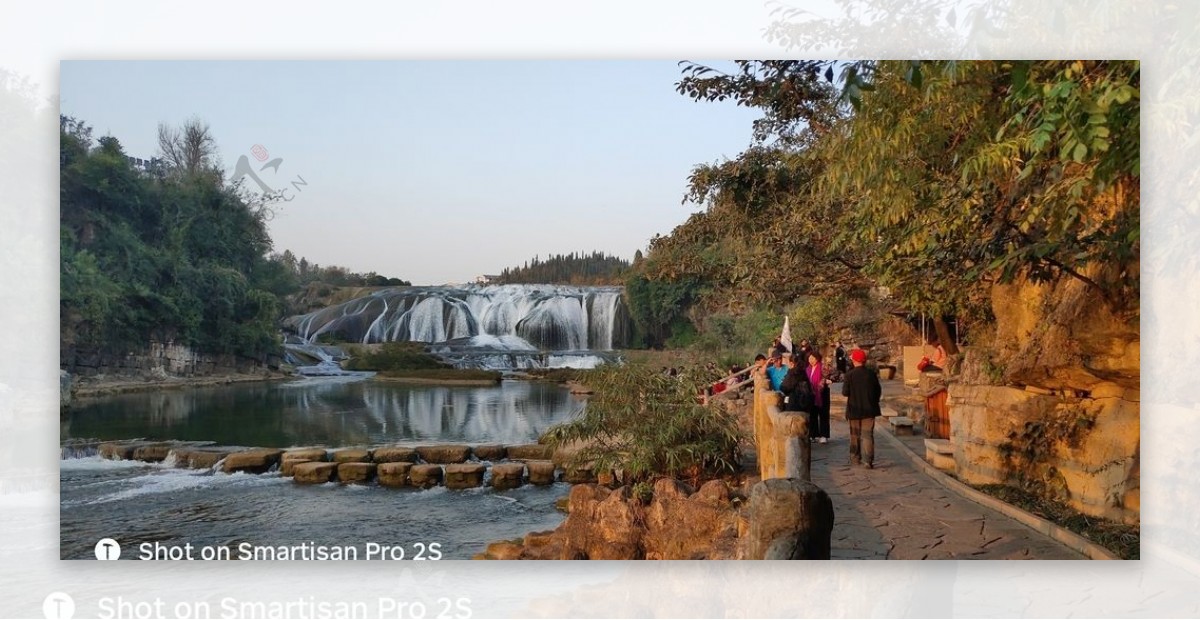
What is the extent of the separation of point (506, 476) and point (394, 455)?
1.08 metres

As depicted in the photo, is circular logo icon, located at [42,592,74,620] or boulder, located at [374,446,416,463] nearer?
circular logo icon, located at [42,592,74,620]

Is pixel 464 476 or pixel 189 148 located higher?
pixel 189 148

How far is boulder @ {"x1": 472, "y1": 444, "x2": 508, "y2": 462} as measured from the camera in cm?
820

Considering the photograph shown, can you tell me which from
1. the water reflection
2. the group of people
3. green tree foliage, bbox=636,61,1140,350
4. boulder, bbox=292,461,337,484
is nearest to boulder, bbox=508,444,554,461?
the water reflection

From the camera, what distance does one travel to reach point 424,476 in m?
7.70

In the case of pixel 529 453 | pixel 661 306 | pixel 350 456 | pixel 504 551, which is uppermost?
pixel 661 306

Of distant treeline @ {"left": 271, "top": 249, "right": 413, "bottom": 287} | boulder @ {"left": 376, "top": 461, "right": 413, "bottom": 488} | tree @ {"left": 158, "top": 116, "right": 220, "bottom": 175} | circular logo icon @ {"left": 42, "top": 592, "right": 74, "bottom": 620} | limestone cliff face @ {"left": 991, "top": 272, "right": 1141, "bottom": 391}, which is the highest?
tree @ {"left": 158, "top": 116, "right": 220, "bottom": 175}

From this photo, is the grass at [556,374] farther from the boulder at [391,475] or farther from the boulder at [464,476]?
the boulder at [391,475]

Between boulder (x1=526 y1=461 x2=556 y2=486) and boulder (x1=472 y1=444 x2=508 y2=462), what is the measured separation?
46cm

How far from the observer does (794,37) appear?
4.86 metres

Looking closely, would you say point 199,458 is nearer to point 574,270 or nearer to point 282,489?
point 282,489

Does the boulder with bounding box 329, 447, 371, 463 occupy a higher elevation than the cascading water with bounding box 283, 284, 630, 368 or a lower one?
lower

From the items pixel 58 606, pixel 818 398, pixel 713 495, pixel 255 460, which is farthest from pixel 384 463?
pixel 818 398

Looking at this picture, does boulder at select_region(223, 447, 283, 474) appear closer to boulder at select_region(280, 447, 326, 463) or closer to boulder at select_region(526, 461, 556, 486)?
boulder at select_region(280, 447, 326, 463)
